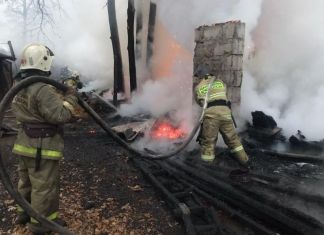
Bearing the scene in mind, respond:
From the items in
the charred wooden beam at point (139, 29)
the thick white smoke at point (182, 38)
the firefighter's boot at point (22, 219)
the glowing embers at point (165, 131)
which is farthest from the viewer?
the charred wooden beam at point (139, 29)

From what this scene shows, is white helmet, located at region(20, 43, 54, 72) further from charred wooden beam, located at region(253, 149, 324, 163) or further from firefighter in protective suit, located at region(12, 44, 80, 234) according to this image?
charred wooden beam, located at region(253, 149, 324, 163)

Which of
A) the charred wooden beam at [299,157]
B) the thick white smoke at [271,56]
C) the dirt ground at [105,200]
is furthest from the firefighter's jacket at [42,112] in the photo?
the thick white smoke at [271,56]

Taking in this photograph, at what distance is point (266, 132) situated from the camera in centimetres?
785

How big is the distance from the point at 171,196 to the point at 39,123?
2.02m

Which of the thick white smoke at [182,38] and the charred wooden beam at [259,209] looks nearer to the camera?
the charred wooden beam at [259,209]

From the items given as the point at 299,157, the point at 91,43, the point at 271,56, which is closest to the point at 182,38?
the point at 271,56

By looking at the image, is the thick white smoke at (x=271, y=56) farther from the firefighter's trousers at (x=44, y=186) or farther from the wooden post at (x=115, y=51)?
the firefighter's trousers at (x=44, y=186)

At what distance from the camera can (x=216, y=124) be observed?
6.50m

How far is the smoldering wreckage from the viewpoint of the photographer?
4316mm

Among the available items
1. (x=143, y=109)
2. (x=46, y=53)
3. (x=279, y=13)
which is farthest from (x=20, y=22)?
(x=46, y=53)

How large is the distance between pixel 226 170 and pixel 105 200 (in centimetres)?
205

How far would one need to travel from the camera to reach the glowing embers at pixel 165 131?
8.48 m

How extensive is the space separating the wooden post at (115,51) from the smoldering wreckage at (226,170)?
2.84 metres

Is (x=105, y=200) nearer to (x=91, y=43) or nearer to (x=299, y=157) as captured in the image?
(x=299, y=157)
